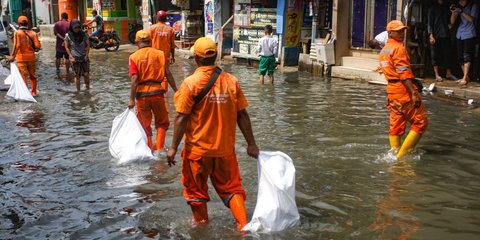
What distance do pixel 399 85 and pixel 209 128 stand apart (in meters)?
3.21

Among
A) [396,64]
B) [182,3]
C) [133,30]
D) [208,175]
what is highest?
[182,3]

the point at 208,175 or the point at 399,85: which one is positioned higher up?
the point at 399,85

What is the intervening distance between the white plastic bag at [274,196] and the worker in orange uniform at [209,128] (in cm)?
13

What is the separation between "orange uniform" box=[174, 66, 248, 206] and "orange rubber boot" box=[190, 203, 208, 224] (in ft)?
0.49

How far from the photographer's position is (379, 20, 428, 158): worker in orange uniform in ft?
22.2

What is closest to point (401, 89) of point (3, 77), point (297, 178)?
point (297, 178)

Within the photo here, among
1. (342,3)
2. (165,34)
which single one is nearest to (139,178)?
(165,34)

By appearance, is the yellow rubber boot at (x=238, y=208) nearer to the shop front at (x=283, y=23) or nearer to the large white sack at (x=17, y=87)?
the large white sack at (x=17, y=87)

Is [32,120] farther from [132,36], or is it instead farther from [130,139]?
[132,36]

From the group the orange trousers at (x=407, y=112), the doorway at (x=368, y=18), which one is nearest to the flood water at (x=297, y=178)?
the orange trousers at (x=407, y=112)

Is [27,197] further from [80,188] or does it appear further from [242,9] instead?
[242,9]

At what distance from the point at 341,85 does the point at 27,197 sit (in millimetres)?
9440

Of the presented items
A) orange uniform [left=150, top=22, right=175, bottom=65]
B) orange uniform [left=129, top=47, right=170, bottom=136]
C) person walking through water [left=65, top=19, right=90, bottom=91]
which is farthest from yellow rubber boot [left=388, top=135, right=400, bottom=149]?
person walking through water [left=65, top=19, right=90, bottom=91]

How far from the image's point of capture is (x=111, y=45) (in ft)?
83.4
